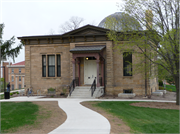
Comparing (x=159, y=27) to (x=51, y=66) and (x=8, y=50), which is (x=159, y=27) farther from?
(x=8, y=50)

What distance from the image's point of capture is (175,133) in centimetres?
727

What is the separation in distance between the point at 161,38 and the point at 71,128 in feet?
27.9

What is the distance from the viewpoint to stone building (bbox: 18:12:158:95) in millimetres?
19344

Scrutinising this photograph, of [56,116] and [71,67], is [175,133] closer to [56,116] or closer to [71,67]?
[56,116]

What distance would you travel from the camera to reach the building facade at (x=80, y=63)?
19.3 metres

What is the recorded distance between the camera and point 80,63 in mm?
20688

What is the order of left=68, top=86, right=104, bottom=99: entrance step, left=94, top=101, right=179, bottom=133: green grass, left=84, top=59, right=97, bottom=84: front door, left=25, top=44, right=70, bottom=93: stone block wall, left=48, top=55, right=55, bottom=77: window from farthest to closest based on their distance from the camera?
left=48, top=55, right=55, bottom=77: window
left=25, top=44, right=70, bottom=93: stone block wall
left=84, top=59, right=97, bottom=84: front door
left=68, top=86, right=104, bottom=99: entrance step
left=94, top=101, right=179, bottom=133: green grass

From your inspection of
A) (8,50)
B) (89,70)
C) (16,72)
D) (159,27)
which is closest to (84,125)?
(159,27)

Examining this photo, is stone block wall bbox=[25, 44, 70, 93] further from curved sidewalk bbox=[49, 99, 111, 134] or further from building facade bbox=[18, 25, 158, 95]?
curved sidewalk bbox=[49, 99, 111, 134]

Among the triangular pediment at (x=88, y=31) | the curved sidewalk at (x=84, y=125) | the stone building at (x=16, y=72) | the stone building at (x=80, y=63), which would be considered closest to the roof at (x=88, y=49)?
the stone building at (x=80, y=63)

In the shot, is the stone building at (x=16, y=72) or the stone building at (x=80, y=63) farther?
the stone building at (x=16, y=72)

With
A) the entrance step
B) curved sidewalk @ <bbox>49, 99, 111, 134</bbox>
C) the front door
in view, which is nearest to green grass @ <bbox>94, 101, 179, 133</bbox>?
curved sidewalk @ <bbox>49, 99, 111, 134</bbox>

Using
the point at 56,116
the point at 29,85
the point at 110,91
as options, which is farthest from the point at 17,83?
the point at 56,116

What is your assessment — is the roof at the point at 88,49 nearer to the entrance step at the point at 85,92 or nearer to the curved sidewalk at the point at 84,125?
the entrance step at the point at 85,92
